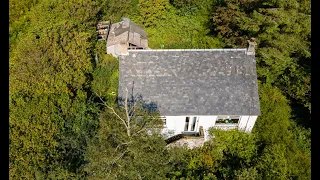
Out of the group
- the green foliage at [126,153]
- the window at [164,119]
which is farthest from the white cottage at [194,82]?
the green foliage at [126,153]

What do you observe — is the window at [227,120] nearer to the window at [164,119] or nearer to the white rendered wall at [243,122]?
the white rendered wall at [243,122]

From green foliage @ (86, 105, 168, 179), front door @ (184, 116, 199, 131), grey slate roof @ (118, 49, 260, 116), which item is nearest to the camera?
green foliage @ (86, 105, 168, 179)

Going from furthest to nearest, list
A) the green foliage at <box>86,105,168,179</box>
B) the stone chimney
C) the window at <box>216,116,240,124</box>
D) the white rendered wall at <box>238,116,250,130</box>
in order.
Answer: the window at <box>216,116,240,124</box>
the white rendered wall at <box>238,116,250,130</box>
the stone chimney
the green foliage at <box>86,105,168,179</box>

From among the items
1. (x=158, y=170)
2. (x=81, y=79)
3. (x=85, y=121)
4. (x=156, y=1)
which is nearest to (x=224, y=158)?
(x=158, y=170)

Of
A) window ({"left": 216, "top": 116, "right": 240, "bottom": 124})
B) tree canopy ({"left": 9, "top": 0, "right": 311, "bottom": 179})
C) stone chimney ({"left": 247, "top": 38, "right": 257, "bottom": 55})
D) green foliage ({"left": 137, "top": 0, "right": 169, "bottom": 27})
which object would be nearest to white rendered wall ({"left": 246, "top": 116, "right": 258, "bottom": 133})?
tree canopy ({"left": 9, "top": 0, "right": 311, "bottom": 179})

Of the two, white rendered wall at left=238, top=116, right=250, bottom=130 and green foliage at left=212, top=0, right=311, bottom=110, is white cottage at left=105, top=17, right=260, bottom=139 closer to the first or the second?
white rendered wall at left=238, top=116, right=250, bottom=130

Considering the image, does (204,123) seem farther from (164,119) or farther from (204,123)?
(164,119)

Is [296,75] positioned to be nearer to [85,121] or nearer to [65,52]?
[85,121]
